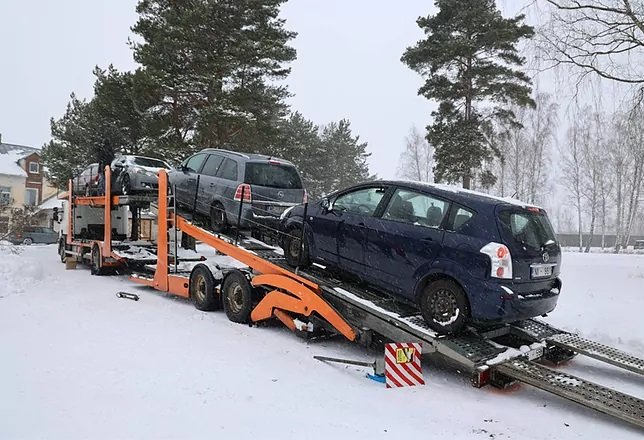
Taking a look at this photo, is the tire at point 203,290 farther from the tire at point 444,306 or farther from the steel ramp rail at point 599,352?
the steel ramp rail at point 599,352

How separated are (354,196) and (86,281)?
319 inches

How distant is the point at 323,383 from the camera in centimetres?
539

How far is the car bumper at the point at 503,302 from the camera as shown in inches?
202

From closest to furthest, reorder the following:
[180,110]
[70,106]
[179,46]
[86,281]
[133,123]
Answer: [86,281]
[179,46]
[180,110]
[133,123]
[70,106]

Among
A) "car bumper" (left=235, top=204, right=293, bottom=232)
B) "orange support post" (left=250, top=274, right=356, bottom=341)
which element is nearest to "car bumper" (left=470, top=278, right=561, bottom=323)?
"orange support post" (left=250, top=274, right=356, bottom=341)

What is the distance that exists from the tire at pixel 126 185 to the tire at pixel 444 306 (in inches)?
340

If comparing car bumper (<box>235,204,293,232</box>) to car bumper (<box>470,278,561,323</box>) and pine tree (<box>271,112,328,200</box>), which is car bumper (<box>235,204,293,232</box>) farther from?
pine tree (<box>271,112,328,200</box>)

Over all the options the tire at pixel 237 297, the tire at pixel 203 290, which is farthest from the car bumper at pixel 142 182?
the tire at pixel 237 297

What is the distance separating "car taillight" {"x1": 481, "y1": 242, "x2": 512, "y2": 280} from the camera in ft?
16.8

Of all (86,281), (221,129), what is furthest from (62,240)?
(221,129)

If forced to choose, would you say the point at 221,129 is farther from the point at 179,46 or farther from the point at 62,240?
the point at 62,240

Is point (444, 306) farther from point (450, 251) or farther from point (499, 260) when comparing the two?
point (499, 260)

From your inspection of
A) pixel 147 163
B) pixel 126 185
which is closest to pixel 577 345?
pixel 126 185

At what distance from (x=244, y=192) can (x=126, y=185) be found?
16.1 feet
